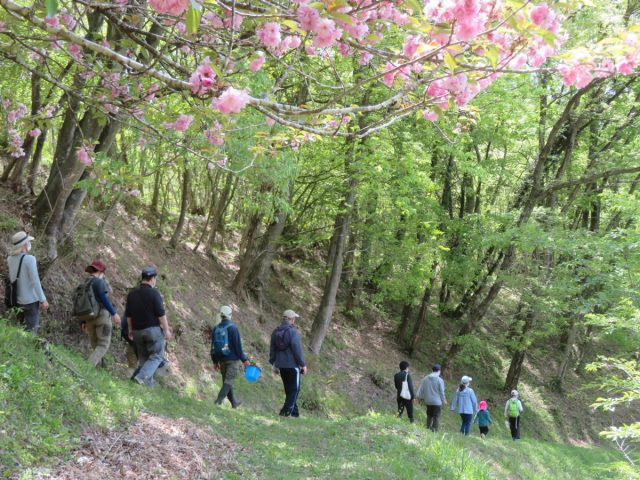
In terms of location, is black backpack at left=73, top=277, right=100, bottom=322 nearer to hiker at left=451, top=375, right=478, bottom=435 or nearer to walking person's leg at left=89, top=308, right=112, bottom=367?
walking person's leg at left=89, top=308, right=112, bottom=367

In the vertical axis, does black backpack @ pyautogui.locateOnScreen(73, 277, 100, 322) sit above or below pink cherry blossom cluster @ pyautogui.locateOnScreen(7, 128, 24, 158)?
below

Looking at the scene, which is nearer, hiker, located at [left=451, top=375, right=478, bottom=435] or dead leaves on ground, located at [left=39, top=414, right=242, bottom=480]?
dead leaves on ground, located at [left=39, top=414, right=242, bottom=480]

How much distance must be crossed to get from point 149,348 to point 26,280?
1728 mm

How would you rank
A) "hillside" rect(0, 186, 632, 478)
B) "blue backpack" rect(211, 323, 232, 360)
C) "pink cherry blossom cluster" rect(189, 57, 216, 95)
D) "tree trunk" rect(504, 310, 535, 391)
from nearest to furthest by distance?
"pink cherry blossom cluster" rect(189, 57, 216, 95) < "hillside" rect(0, 186, 632, 478) < "blue backpack" rect(211, 323, 232, 360) < "tree trunk" rect(504, 310, 535, 391)

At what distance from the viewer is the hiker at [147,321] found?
732 cm

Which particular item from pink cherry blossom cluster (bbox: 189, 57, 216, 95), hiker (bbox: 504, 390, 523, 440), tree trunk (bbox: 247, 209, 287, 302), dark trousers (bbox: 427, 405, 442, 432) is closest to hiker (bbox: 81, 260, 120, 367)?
pink cherry blossom cluster (bbox: 189, 57, 216, 95)

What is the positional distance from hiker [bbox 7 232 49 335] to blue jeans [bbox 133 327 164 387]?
49.1 inches

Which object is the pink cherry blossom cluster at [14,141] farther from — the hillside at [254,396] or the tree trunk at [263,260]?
the tree trunk at [263,260]

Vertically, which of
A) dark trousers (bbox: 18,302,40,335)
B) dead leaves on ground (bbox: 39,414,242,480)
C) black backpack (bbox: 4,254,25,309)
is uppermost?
black backpack (bbox: 4,254,25,309)

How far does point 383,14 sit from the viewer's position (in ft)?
13.7

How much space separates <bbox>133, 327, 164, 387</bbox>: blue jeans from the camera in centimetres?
729

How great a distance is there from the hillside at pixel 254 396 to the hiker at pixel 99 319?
0.47 m

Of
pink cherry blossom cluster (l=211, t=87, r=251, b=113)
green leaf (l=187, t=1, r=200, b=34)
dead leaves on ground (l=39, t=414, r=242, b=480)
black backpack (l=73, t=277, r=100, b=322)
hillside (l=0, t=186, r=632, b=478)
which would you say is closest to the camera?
green leaf (l=187, t=1, r=200, b=34)

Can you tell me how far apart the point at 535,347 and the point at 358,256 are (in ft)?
38.8
